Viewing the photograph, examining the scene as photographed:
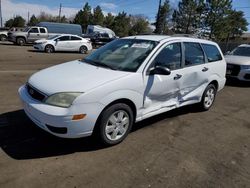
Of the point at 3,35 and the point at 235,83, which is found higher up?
the point at 235,83

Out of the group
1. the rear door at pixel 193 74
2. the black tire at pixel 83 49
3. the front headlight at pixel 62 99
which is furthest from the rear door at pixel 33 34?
the front headlight at pixel 62 99

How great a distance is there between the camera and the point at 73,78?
13.6 feet

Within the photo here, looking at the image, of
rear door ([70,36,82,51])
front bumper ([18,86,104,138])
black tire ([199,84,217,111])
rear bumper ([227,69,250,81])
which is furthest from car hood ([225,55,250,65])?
rear door ([70,36,82,51])

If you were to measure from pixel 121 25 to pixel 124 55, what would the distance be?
61.5 meters

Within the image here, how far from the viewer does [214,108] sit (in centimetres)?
684

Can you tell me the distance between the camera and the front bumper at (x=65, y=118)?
3.69 meters

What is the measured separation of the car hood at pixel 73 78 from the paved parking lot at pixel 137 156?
868 millimetres

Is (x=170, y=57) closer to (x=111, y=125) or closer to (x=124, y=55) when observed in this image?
(x=124, y=55)

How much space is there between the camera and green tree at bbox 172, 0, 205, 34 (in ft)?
156

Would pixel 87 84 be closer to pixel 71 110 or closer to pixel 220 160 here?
pixel 71 110

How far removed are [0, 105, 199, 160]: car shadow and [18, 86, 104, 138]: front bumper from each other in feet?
1.14

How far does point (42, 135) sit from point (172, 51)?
2.68 metres

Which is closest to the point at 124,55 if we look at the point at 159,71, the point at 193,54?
the point at 159,71

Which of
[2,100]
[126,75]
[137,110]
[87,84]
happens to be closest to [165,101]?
[137,110]
